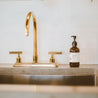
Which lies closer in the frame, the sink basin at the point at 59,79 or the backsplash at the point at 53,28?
the sink basin at the point at 59,79

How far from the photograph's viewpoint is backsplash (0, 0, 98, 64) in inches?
42.9

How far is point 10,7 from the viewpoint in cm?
116

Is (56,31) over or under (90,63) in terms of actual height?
over

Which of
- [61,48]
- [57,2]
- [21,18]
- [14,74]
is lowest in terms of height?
[14,74]

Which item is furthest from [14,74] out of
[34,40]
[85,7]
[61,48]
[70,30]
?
[85,7]

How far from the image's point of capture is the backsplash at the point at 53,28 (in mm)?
1091

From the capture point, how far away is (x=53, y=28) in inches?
43.8

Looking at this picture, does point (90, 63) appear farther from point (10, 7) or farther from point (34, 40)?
point (10, 7)

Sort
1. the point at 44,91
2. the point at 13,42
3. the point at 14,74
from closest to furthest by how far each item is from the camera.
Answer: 1. the point at 44,91
2. the point at 14,74
3. the point at 13,42

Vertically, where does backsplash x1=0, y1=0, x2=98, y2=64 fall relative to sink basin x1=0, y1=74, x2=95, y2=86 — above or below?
above

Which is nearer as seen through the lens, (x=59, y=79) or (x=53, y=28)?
(x=59, y=79)

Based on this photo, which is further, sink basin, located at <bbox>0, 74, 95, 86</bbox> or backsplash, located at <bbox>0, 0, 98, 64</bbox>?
backsplash, located at <bbox>0, 0, 98, 64</bbox>

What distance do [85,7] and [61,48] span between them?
0.34m

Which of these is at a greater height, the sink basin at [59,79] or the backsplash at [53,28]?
the backsplash at [53,28]
